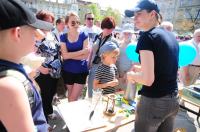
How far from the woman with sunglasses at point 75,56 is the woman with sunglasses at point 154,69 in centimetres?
158

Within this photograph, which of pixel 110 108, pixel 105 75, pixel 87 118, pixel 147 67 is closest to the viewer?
pixel 147 67

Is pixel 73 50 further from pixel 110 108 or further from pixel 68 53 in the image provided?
pixel 110 108

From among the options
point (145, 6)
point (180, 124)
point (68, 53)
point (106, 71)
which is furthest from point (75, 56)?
point (180, 124)

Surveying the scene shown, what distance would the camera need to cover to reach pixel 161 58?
5.51 feet

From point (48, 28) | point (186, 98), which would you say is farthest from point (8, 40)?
point (186, 98)

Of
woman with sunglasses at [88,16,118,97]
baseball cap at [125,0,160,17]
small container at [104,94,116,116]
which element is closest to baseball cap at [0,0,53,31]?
baseball cap at [125,0,160,17]

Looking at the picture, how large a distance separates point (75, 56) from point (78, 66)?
178 millimetres

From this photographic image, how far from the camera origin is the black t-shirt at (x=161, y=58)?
1.66 meters

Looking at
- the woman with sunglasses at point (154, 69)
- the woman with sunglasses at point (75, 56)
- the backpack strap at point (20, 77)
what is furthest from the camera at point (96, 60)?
the backpack strap at point (20, 77)

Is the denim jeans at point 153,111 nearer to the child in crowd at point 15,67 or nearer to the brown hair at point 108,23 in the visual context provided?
the child in crowd at point 15,67

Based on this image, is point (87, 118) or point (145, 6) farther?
point (87, 118)

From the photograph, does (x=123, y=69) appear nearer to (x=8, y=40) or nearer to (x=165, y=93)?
(x=165, y=93)

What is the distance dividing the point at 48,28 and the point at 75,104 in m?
1.28

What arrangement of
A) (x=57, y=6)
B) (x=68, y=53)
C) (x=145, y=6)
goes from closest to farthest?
(x=145, y=6), (x=68, y=53), (x=57, y=6)
